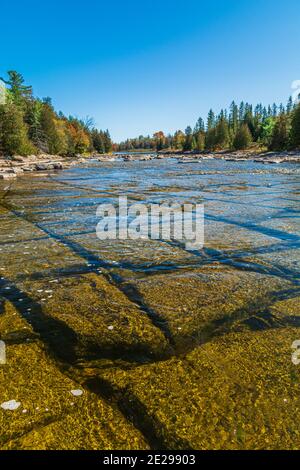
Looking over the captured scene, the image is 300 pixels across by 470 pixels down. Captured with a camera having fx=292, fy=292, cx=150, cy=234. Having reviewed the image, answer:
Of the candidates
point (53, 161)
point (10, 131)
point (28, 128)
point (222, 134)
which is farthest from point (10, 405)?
point (222, 134)

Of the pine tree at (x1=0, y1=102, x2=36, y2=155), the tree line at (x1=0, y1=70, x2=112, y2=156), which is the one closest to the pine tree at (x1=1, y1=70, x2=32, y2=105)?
the tree line at (x1=0, y1=70, x2=112, y2=156)

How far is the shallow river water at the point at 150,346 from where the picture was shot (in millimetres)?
1880

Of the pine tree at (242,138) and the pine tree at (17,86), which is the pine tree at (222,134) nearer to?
the pine tree at (242,138)

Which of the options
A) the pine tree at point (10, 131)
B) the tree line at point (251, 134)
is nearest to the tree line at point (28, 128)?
the pine tree at point (10, 131)

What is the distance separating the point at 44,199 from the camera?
11992 mm

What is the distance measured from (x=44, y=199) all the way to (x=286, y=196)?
997cm

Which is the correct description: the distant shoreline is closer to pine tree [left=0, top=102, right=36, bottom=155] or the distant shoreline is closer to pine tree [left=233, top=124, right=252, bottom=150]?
pine tree [left=0, top=102, right=36, bottom=155]

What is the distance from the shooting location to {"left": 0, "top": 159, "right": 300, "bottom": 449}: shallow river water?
1.88 metres

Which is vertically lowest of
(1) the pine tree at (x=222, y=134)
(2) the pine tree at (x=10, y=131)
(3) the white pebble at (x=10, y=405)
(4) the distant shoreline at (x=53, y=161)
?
(3) the white pebble at (x=10, y=405)

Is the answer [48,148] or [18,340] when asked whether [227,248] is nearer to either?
[18,340]

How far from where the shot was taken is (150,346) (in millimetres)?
2744

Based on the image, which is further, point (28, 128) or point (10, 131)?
point (28, 128)

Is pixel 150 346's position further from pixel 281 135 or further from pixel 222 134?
pixel 222 134
